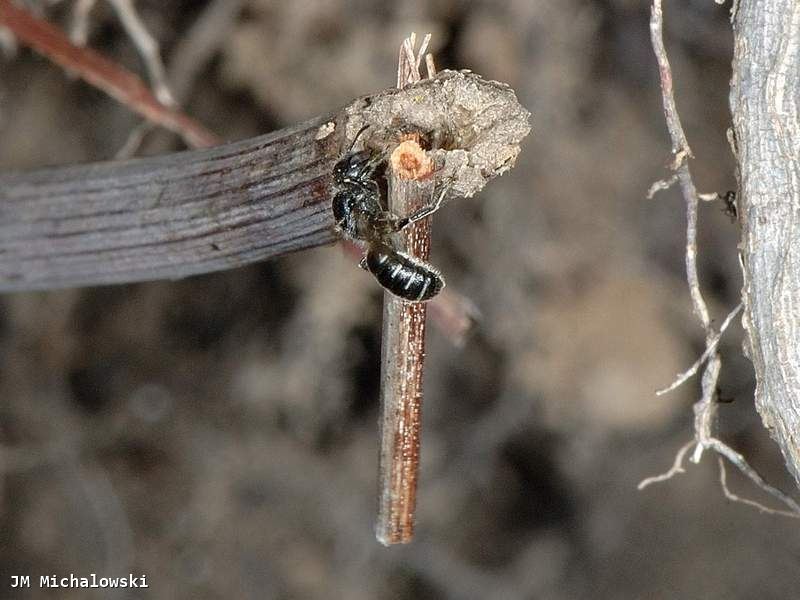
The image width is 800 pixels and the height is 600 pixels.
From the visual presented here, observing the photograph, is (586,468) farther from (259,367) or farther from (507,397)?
(259,367)

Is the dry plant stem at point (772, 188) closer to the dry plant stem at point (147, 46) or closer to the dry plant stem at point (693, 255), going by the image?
the dry plant stem at point (693, 255)

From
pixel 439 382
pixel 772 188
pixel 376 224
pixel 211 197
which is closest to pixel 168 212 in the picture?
pixel 211 197

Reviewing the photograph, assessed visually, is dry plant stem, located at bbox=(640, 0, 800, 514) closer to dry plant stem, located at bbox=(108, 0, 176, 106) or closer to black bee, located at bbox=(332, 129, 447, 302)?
black bee, located at bbox=(332, 129, 447, 302)

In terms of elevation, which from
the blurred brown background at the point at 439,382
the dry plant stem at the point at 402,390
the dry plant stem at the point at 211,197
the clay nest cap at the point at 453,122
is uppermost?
the blurred brown background at the point at 439,382

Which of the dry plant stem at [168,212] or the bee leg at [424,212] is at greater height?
the dry plant stem at [168,212]

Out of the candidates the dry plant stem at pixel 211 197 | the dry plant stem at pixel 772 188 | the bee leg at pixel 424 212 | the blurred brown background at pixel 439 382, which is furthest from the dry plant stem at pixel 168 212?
the blurred brown background at pixel 439 382

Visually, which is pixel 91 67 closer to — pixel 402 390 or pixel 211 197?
pixel 211 197

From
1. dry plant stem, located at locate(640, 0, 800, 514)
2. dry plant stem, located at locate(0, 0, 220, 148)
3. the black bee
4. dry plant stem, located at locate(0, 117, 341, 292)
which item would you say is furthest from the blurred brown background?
dry plant stem, located at locate(640, 0, 800, 514)

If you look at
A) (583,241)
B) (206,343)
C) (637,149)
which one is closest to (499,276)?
(583,241)
